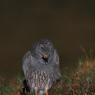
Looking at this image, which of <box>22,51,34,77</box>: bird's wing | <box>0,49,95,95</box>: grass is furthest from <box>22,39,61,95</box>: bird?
<box>0,49,95,95</box>: grass

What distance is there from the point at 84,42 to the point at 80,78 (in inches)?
237

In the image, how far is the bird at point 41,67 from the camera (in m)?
6.89

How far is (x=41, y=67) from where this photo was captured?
22.7 ft

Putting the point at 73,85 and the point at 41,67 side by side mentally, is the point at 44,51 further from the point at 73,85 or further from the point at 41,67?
the point at 73,85

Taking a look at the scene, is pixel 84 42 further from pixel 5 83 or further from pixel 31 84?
pixel 31 84

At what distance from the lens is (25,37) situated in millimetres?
14664

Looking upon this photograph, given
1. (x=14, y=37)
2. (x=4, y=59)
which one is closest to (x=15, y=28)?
(x=14, y=37)

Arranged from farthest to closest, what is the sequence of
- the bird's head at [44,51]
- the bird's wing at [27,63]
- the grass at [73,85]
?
the grass at [73,85] → the bird's wing at [27,63] → the bird's head at [44,51]

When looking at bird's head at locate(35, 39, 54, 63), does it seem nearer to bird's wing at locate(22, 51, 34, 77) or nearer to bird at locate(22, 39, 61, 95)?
bird at locate(22, 39, 61, 95)

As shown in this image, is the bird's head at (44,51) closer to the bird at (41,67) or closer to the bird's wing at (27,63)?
the bird at (41,67)

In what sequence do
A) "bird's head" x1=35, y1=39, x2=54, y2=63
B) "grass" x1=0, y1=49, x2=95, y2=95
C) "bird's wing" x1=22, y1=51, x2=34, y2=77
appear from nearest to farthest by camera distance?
"bird's head" x1=35, y1=39, x2=54, y2=63
"bird's wing" x1=22, y1=51, x2=34, y2=77
"grass" x1=0, y1=49, x2=95, y2=95

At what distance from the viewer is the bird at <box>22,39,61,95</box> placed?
22.6ft

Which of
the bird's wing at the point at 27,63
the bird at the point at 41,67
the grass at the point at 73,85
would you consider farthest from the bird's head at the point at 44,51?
the grass at the point at 73,85

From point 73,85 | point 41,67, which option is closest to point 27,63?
point 41,67
